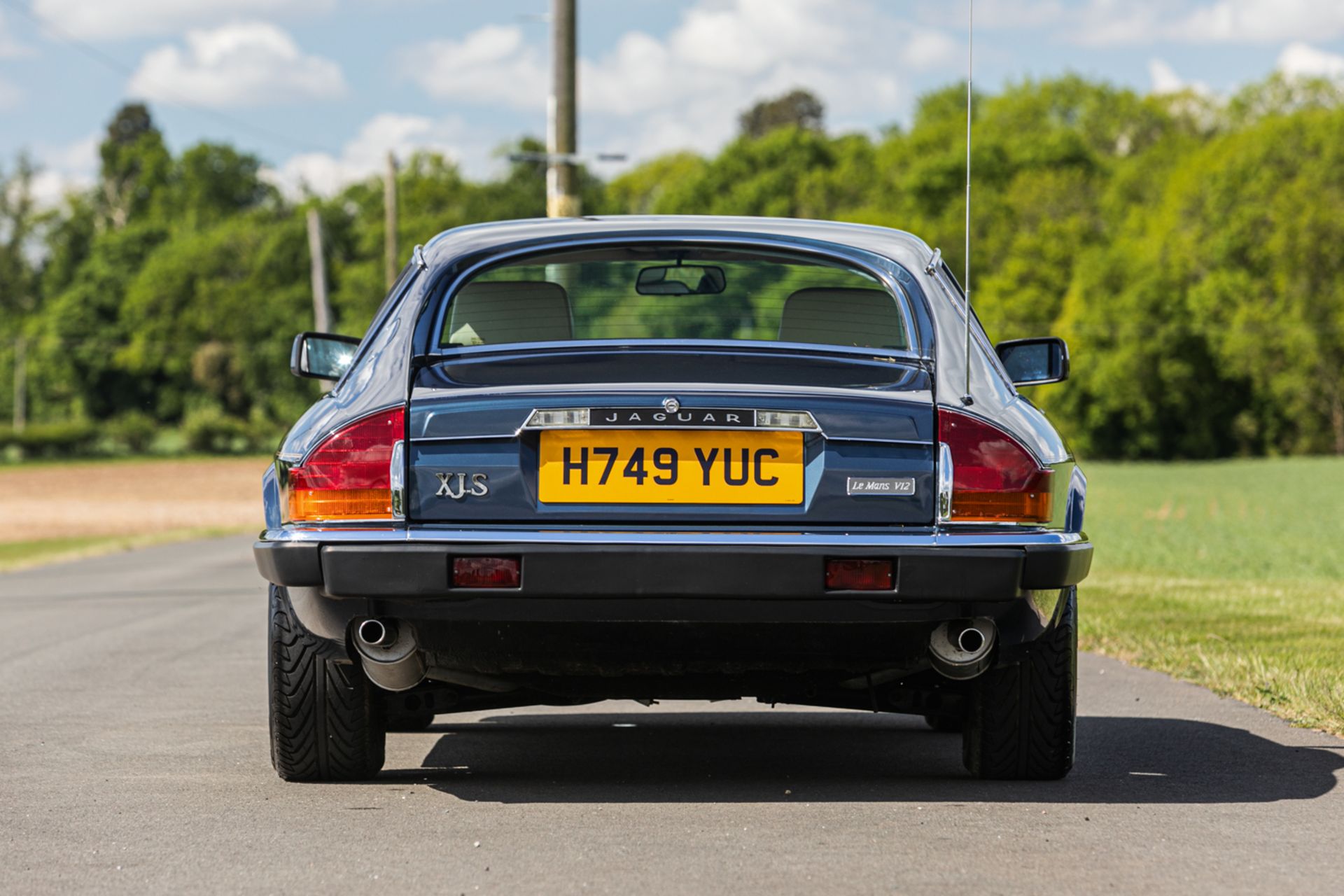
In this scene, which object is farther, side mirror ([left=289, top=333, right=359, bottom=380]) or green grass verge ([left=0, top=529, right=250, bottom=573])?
green grass verge ([left=0, top=529, right=250, bottom=573])

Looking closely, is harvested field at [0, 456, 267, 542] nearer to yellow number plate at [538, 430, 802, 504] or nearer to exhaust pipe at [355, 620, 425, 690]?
exhaust pipe at [355, 620, 425, 690]

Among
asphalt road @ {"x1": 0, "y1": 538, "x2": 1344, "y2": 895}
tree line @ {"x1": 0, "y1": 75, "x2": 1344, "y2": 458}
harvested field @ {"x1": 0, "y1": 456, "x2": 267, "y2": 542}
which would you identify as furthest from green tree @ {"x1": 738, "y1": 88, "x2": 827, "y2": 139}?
asphalt road @ {"x1": 0, "y1": 538, "x2": 1344, "y2": 895}

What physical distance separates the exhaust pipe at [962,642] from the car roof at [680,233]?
1130 mm

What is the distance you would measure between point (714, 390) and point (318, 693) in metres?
1.49

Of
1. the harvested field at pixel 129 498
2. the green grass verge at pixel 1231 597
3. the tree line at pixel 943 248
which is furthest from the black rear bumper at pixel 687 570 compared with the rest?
the tree line at pixel 943 248

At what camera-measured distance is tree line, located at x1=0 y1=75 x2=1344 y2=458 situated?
80.6 metres

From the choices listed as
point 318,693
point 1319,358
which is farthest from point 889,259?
point 1319,358

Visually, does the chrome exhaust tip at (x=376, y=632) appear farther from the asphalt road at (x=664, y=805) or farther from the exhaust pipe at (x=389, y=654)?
the asphalt road at (x=664, y=805)

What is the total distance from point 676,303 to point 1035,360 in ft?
4.11

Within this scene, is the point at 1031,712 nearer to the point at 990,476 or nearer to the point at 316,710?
the point at 990,476

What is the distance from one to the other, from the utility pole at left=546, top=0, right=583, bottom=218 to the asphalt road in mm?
10898

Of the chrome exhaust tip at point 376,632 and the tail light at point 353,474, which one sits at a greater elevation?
the tail light at point 353,474

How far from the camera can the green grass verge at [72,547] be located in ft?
72.3

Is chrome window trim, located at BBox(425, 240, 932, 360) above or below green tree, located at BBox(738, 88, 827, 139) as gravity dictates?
below
